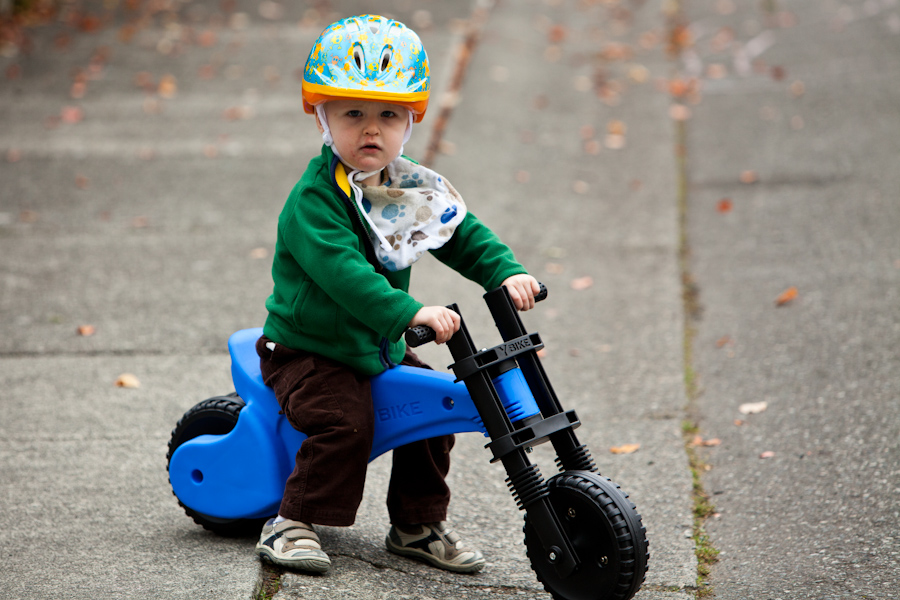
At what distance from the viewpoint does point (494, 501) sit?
11.1 ft

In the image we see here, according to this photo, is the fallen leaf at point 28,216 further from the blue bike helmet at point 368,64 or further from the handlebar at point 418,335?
the handlebar at point 418,335

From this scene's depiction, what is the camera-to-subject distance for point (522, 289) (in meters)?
2.62

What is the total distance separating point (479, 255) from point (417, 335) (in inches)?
21.3

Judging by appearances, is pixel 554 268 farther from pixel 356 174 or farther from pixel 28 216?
pixel 28 216

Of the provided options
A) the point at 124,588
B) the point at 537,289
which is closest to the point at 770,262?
the point at 537,289

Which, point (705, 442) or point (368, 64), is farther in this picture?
point (705, 442)

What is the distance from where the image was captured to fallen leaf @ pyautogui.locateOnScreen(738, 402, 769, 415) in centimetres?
397

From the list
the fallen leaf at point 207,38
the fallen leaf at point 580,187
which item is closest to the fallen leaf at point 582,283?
the fallen leaf at point 580,187

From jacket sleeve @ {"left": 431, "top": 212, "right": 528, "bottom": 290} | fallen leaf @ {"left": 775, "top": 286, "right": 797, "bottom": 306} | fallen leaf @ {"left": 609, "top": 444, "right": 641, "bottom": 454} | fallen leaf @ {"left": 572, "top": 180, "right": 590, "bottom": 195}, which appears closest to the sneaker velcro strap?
jacket sleeve @ {"left": 431, "top": 212, "right": 528, "bottom": 290}

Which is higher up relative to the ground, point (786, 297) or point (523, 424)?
point (523, 424)

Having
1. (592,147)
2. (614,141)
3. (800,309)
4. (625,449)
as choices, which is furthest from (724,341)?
(614,141)

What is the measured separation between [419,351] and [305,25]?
637 cm

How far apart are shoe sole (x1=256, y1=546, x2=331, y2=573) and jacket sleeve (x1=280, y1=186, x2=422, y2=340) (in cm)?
72

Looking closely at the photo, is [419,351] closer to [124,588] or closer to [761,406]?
[761,406]
